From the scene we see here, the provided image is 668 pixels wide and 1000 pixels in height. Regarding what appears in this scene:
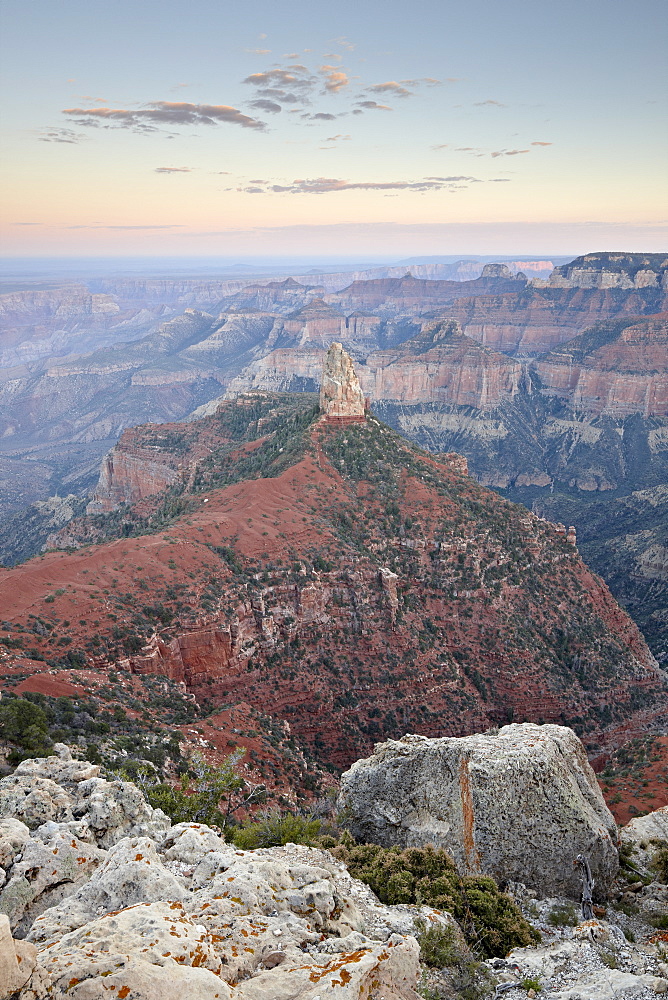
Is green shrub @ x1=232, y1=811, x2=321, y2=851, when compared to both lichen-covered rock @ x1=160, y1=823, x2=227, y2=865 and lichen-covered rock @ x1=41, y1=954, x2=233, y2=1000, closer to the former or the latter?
lichen-covered rock @ x1=160, y1=823, x2=227, y2=865

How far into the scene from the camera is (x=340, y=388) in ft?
264

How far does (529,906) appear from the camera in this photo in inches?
890

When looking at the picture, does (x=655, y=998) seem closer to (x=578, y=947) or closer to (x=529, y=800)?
(x=578, y=947)

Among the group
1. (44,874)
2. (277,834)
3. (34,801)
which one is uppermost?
(44,874)

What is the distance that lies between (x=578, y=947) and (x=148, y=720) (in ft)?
91.4

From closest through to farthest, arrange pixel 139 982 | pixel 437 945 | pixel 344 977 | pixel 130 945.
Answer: pixel 139 982
pixel 130 945
pixel 344 977
pixel 437 945

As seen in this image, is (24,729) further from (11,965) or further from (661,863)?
(661,863)

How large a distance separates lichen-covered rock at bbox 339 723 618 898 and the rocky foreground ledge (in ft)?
0.70

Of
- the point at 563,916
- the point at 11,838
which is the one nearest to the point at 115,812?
the point at 11,838

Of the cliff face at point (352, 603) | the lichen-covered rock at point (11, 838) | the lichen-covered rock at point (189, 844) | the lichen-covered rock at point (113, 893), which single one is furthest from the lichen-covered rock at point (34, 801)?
the cliff face at point (352, 603)

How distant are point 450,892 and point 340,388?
65.8m

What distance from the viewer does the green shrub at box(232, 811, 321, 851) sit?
82.6 ft

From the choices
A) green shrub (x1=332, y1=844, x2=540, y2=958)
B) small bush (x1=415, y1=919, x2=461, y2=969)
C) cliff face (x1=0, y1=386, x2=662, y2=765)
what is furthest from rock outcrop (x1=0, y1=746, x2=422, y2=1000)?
cliff face (x1=0, y1=386, x2=662, y2=765)

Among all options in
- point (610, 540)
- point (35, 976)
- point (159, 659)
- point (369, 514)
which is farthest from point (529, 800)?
point (610, 540)
